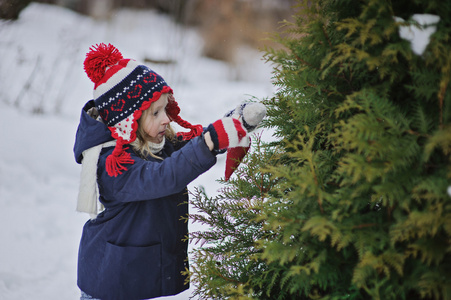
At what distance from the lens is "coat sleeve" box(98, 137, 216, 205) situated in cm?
169

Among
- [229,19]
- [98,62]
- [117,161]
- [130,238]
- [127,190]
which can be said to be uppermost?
[229,19]

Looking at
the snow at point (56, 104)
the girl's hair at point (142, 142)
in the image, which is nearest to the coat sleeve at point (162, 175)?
the girl's hair at point (142, 142)

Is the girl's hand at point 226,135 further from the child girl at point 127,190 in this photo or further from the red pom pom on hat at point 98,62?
the red pom pom on hat at point 98,62

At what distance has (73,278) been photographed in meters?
3.49

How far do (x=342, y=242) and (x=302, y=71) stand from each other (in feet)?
2.16

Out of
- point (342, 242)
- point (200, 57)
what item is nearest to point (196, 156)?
point (342, 242)

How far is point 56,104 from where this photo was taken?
25.0ft

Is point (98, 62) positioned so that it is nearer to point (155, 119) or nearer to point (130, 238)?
point (155, 119)

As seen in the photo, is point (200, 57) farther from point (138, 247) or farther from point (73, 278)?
point (138, 247)

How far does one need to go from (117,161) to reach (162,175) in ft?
0.84

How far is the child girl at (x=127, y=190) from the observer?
6.03ft

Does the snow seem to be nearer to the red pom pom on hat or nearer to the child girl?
the child girl

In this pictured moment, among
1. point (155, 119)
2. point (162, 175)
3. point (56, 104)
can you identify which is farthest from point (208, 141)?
point (56, 104)

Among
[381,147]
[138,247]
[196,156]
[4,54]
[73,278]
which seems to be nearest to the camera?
[381,147]
